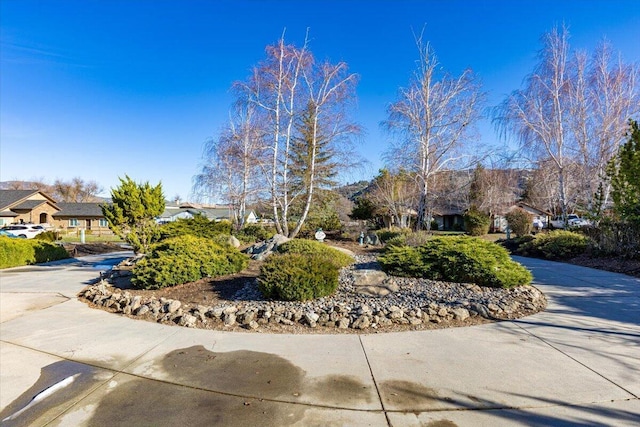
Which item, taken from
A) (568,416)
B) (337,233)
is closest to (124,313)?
(568,416)

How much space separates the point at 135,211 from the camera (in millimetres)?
10617

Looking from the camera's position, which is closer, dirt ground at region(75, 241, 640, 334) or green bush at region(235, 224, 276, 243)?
dirt ground at region(75, 241, 640, 334)

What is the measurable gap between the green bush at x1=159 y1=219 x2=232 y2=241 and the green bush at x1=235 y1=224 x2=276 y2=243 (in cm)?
148

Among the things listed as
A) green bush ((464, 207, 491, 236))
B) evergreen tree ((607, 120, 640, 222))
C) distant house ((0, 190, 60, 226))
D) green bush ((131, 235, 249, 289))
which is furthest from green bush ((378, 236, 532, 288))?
distant house ((0, 190, 60, 226))

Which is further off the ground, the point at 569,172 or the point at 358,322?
the point at 569,172

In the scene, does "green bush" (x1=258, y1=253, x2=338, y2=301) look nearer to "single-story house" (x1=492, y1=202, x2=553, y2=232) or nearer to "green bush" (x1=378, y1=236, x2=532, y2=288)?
"green bush" (x1=378, y1=236, x2=532, y2=288)

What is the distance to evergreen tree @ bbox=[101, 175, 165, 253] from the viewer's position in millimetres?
10562

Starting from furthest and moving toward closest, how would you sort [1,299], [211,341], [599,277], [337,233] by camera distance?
[337,233] → [599,277] → [1,299] → [211,341]

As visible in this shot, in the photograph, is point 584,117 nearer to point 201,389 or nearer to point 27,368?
point 201,389

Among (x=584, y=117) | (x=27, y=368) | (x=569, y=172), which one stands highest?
(x=584, y=117)

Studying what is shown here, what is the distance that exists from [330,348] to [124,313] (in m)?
3.91

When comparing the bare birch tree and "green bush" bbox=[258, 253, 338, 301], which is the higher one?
the bare birch tree

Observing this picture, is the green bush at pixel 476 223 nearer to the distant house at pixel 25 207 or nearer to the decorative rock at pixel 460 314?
the decorative rock at pixel 460 314

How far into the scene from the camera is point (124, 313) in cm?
582
